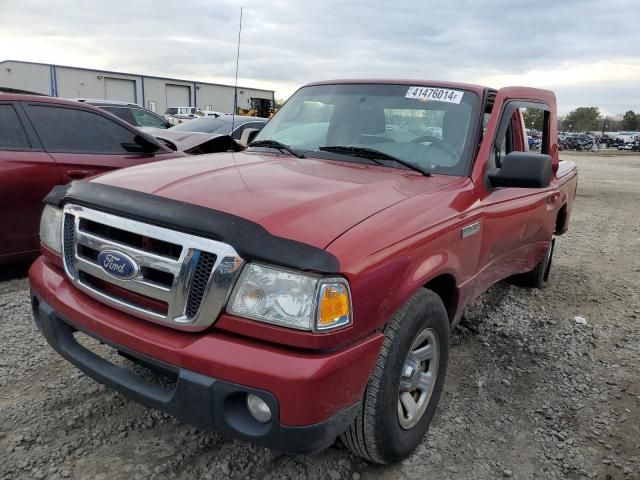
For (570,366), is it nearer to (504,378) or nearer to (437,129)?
(504,378)

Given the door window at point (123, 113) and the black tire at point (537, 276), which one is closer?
the black tire at point (537, 276)

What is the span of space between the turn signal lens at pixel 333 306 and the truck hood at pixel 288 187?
0.51 feet

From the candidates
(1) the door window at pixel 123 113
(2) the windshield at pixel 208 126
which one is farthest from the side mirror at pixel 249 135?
(1) the door window at pixel 123 113

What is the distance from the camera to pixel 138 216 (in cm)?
200

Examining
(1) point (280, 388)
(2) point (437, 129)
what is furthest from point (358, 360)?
(2) point (437, 129)

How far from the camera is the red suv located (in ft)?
13.8

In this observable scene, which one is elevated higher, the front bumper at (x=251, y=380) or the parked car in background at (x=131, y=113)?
the parked car in background at (x=131, y=113)

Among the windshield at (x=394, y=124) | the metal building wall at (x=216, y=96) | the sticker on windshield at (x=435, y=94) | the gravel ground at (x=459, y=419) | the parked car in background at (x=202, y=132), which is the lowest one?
the gravel ground at (x=459, y=419)

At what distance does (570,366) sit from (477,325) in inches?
29.9

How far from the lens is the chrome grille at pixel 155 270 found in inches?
71.6

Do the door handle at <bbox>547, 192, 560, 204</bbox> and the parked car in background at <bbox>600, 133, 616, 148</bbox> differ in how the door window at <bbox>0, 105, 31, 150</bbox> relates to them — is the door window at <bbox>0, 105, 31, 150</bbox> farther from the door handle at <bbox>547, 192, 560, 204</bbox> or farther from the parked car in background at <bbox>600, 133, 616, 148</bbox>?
the parked car in background at <bbox>600, 133, 616, 148</bbox>

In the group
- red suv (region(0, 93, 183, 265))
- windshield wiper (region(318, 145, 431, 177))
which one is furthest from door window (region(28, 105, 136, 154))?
windshield wiper (region(318, 145, 431, 177))

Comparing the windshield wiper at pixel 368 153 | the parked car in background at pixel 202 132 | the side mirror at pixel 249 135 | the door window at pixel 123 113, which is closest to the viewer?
the windshield wiper at pixel 368 153

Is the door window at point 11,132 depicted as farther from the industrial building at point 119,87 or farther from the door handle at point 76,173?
the industrial building at point 119,87
